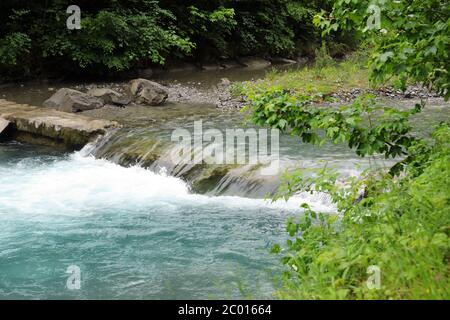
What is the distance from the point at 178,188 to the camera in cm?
958

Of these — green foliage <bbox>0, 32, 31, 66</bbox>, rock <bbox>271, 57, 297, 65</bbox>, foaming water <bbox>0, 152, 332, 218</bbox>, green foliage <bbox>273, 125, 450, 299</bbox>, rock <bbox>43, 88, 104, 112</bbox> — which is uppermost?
green foliage <bbox>0, 32, 31, 66</bbox>

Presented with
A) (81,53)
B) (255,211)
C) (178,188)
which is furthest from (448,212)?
(81,53)

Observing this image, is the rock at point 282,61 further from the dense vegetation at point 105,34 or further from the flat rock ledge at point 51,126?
the flat rock ledge at point 51,126

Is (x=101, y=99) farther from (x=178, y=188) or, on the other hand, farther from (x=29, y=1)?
(x=178, y=188)

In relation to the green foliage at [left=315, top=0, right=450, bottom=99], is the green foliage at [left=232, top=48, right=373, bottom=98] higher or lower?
lower

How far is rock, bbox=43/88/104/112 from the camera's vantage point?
14.4m

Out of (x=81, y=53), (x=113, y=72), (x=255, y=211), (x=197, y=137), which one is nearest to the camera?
(x=255, y=211)

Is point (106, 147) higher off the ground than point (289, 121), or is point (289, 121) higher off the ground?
point (289, 121)

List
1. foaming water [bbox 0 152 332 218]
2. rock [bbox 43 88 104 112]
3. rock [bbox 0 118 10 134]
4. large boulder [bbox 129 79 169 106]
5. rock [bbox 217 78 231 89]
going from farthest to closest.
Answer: rock [bbox 217 78 231 89]
large boulder [bbox 129 79 169 106]
rock [bbox 43 88 104 112]
rock [bbox 0 118 10 134]
foaming water [bbox 0 152 332 218]

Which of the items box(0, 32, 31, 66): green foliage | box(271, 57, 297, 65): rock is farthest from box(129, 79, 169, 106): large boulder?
box(271, 57, 297, 65): rock

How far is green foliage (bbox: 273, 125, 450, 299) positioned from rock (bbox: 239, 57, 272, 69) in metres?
19.8

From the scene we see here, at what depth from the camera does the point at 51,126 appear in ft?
41.4

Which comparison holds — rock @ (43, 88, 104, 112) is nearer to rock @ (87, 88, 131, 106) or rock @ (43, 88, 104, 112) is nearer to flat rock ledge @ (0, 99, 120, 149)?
rock @ (87, 88, 131, 106)

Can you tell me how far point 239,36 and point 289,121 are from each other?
20546 mm
